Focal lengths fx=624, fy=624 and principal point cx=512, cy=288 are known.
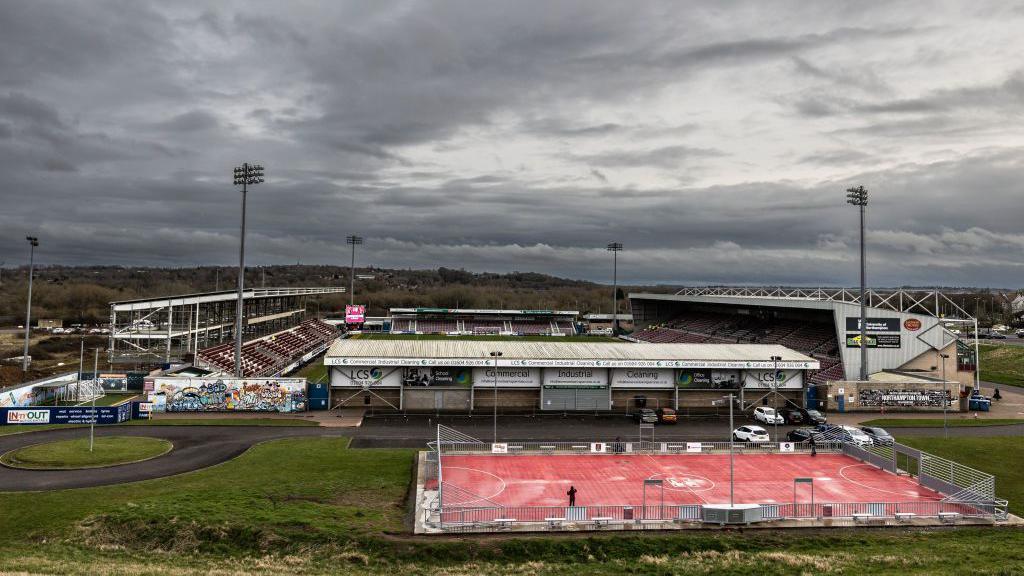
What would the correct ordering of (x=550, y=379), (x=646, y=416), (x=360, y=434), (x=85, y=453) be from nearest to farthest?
1. (x=85, y=453)
2. (x=360, y=434)
3. (x=646, y=416)
4. (x=550, y=379)

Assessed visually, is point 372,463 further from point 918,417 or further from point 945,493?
point 918,417

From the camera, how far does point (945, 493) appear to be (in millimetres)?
32094

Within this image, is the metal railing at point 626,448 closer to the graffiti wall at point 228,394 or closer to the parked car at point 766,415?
the parked car at point 766,415

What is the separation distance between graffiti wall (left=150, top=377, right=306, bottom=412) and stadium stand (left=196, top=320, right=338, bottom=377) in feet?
35.9

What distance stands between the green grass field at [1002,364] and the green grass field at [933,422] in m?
29.7

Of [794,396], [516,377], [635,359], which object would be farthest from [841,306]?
[516,377]

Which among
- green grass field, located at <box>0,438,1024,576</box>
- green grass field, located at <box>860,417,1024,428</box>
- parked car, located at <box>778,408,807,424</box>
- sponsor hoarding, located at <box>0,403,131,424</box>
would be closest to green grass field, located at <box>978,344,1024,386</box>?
green grass field, located at <box>860,417,1024,428</box>

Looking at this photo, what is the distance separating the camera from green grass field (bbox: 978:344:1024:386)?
78.6 meters

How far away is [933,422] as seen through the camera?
52.1 m

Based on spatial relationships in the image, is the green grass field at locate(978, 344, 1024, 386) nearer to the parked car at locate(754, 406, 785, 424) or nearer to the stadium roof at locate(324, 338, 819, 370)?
the stadium roof at locate(324, 338, 819, 370)

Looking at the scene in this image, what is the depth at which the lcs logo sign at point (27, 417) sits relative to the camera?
44.9 meters

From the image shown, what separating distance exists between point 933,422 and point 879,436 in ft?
40.7

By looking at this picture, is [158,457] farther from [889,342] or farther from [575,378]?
[889,342]

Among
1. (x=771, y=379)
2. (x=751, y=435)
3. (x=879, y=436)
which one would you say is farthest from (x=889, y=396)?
(x=751, y=435)
